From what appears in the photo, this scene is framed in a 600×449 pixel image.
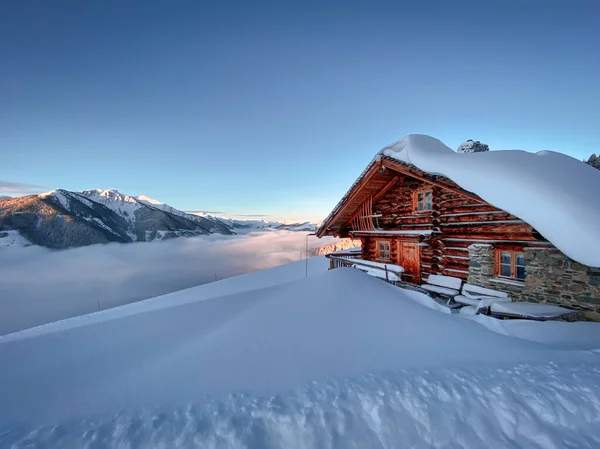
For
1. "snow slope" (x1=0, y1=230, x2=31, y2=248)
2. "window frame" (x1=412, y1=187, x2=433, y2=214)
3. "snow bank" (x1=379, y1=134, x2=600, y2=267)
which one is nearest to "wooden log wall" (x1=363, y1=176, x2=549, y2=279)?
"window frame" (x1=412, y1=187, x2=433, y2=214)

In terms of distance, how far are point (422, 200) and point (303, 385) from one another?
9.93 metres

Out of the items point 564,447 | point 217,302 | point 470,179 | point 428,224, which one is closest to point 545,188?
point 470,179

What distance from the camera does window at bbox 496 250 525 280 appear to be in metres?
8.55

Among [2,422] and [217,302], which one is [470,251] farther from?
[2,422]

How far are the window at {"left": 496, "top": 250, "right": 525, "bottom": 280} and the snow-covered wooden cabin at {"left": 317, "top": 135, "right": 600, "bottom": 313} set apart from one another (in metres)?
0.03

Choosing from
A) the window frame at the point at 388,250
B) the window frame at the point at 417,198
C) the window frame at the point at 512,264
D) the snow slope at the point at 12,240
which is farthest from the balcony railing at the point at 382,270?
the snow slope at the point at 12,240

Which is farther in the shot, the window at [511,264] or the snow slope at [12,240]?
the snow slope at [12,240]

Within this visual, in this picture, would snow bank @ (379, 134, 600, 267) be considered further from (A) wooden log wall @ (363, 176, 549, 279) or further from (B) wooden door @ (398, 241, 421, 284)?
(B) wooden door @ (398, 241, 421, 284)

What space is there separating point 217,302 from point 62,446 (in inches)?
232

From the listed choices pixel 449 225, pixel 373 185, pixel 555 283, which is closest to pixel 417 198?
pixel 449 225

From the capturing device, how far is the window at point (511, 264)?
8.55 m

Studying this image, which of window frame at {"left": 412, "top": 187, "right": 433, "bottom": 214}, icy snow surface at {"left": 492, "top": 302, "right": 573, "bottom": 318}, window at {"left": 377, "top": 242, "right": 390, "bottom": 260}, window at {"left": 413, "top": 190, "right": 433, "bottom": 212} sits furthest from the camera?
window at {"left": 377, "top": 242, "right": 390, "bottom": 260}

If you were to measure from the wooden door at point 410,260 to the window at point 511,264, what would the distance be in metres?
3.14

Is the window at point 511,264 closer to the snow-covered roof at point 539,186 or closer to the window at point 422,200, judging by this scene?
the snow-covered roof at point 539,186
